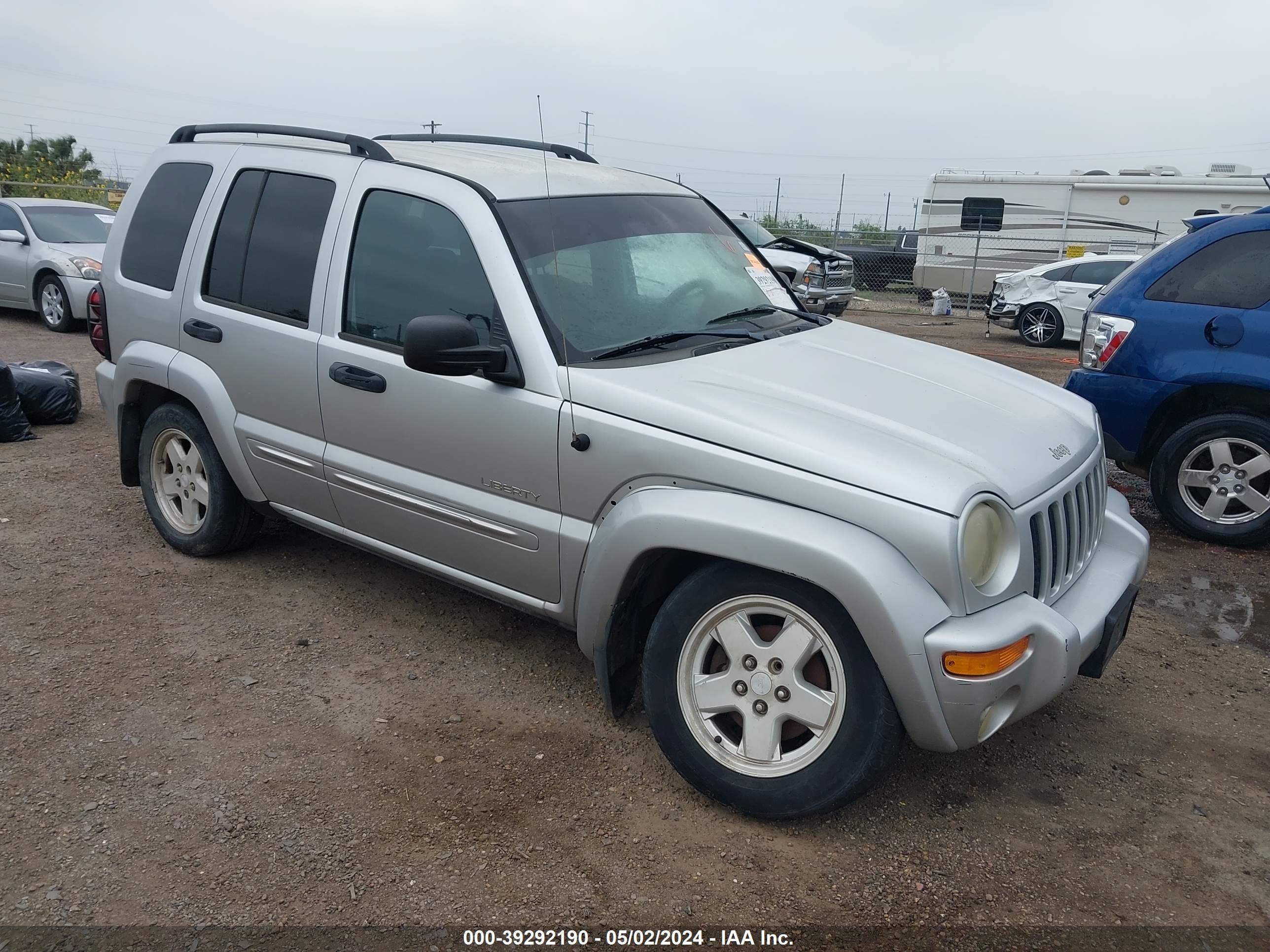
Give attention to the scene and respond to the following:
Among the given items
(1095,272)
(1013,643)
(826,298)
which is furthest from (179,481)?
(1095,272)

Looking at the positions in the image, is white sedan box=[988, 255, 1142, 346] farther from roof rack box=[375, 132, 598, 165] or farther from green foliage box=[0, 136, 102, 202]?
green foliage box=[0, 136, 102, 202]

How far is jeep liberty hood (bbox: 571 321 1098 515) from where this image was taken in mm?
2773

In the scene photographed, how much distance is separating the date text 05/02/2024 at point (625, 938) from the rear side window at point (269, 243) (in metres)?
2.43

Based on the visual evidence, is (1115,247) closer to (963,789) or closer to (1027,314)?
(1027,314)

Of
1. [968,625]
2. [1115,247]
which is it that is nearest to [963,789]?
[968,625]

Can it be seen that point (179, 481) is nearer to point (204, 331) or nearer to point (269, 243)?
point (204, 331)

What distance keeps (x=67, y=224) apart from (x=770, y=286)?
430 inches

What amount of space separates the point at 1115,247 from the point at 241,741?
21.5 meters

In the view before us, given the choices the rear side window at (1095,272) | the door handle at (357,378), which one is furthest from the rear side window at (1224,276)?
the rear side window at (1095,272)

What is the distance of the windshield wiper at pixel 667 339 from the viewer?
3.38m

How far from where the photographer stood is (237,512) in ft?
15.4

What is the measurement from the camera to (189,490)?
4793 millimetres

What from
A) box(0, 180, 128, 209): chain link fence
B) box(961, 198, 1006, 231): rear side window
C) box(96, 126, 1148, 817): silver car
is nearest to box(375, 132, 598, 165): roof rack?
box(96, 126, 1148, 817): silver car

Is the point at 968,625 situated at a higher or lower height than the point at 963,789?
higher
